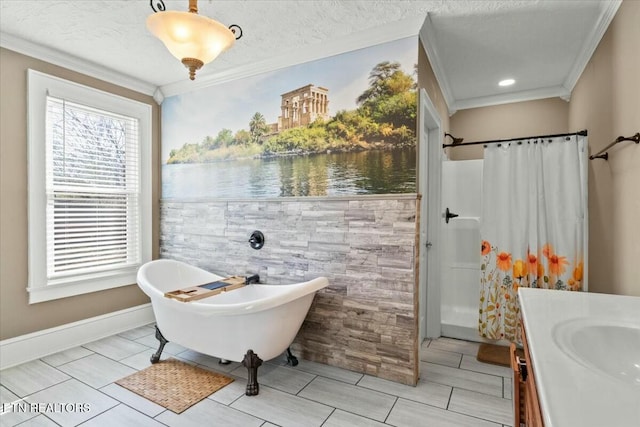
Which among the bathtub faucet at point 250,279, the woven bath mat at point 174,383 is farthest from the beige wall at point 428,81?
the woven bath mat at point 174,383

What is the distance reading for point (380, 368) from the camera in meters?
2.37

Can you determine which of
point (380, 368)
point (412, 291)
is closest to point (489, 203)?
point (412, 291)

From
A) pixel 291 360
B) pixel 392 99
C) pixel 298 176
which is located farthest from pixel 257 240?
pixel 392 99

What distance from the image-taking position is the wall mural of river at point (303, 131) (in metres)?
2.38

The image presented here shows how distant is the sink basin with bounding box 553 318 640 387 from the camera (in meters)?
1.10

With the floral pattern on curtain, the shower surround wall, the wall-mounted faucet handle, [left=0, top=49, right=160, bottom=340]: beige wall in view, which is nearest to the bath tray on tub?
the shower surround wall

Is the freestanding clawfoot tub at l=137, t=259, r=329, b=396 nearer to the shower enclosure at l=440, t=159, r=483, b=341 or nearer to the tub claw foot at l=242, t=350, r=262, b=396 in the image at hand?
the tub claw foot at l=242, t=350, r=262, b=396

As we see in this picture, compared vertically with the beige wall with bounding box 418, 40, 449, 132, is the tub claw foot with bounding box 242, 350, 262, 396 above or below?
below

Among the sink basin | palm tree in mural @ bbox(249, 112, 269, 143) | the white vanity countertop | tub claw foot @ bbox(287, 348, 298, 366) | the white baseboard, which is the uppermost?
palm tree in mural @ bbox(249, 112, 269, 143)

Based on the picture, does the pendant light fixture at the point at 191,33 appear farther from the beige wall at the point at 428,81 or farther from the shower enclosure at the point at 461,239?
the shower enclosure at the point at 461,239

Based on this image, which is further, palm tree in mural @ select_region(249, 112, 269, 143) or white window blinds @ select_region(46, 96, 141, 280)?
palm tree in mural @ select_region(249, 112, 269, 143)

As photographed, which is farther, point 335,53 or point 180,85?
point 180,85

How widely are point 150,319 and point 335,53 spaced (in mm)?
3284

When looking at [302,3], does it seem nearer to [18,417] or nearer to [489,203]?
[489,203]
